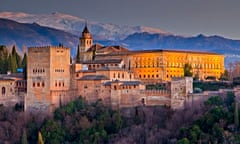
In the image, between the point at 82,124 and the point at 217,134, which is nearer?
the point at 217,134

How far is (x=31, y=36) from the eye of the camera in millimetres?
133250

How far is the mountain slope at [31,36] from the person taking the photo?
128 metres

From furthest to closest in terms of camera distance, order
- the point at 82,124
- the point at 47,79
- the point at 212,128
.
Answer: the point at 47,79 → the point at 82,124 → the point at 212,128

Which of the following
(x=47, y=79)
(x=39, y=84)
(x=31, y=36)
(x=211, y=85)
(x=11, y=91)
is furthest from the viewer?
(x=31, y=36)

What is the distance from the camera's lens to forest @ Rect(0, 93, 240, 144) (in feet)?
91.1

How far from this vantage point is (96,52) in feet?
148

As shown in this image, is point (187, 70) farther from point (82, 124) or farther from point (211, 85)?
point (82, 124)

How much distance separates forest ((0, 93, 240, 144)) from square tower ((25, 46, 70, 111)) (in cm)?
80

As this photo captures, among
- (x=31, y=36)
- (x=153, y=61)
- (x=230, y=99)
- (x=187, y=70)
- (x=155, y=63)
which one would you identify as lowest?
(x=230, y=99)

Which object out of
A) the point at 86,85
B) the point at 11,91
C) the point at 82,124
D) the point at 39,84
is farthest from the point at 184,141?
the point at 11,91

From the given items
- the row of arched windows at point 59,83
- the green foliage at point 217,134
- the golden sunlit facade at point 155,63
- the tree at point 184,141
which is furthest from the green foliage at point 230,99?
the row of arched windows at point 59,83

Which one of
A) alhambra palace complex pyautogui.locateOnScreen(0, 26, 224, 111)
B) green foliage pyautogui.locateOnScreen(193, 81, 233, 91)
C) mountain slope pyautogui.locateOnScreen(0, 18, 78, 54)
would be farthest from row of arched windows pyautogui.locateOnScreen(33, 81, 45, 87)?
mountain slope pyautogui.locateOnScreen(0, 18, 78, 54)

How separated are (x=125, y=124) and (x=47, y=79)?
247 inches

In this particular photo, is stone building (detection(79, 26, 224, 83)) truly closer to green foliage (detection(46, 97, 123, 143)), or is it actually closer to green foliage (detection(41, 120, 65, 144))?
green foliage (detection(46, 97, 123, 143))
